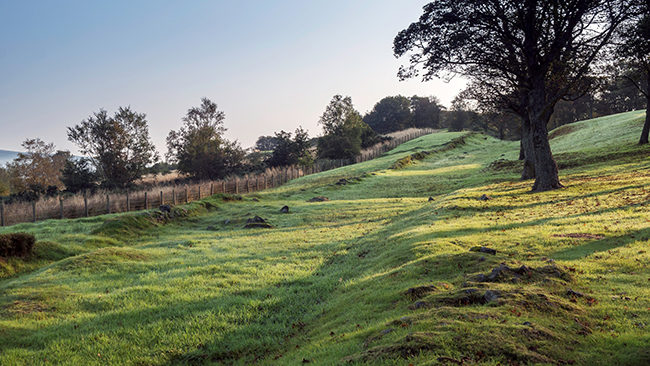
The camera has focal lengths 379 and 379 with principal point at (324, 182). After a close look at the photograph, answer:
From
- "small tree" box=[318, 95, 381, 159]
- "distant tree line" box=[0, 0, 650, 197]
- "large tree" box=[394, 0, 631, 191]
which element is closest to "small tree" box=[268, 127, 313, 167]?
"distant tree line" box=[0, 0, 650, 197]

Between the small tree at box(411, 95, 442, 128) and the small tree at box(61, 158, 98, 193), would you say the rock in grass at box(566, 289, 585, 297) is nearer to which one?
the small tree at box(61, 158, 98, 193)

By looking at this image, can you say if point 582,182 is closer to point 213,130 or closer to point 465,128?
point 213,130

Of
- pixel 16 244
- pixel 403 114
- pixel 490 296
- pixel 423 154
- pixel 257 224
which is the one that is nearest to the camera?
pixel 490 296

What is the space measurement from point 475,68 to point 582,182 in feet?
32.7

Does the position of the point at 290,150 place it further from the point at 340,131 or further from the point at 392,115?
the point at 392,115

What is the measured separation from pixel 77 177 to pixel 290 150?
29.6 metres

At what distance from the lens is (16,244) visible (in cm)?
1369

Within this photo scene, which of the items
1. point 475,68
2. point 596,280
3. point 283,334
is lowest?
point 283,334

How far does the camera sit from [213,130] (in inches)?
2539

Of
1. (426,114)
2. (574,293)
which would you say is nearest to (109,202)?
(574,293)

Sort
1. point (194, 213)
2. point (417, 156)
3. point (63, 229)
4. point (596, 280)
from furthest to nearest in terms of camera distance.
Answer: point (417, 156) → point (194, 213) → point (63, 229) → point (596, 280)

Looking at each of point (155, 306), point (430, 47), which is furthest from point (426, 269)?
point (430, 47)

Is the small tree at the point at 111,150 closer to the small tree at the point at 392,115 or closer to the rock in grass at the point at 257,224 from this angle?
the rock in grass at the point at 257,224

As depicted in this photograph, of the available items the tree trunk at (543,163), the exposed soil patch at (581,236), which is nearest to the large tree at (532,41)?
the tree trunk at (543,163)
